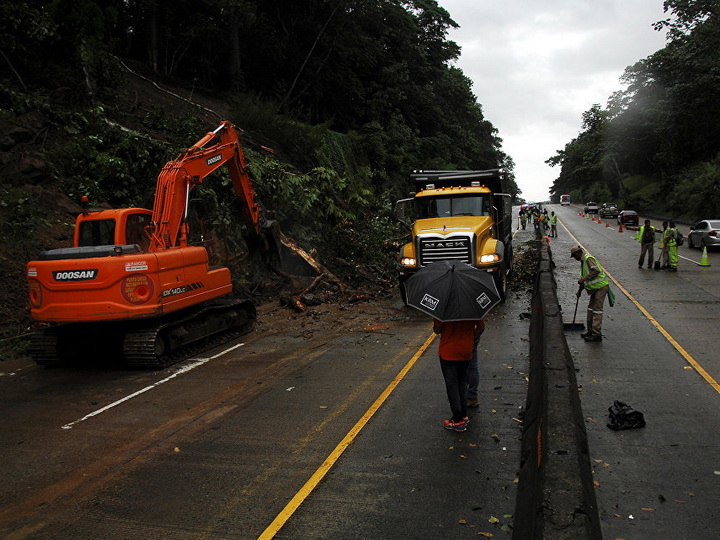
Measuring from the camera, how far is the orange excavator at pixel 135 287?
965 cm

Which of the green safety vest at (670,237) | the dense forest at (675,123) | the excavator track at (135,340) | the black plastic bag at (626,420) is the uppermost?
the dense forest at (675,123)

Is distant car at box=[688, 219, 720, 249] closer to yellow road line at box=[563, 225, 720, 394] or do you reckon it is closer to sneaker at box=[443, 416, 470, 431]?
yellow road line at box=[563, 225, 720, 394]

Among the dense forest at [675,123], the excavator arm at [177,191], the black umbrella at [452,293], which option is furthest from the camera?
the dense forest at [675,123]

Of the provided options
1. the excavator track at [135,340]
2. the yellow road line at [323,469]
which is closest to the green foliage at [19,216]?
the excavator track at [135,340]

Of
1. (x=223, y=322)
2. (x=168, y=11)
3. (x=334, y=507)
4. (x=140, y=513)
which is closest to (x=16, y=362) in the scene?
(x=223, y=322)

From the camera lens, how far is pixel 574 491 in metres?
4.56

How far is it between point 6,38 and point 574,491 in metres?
19.5

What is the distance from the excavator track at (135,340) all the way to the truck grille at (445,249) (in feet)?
16.6

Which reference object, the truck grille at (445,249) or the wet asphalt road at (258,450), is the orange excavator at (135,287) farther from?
the truck grille at (445,249)

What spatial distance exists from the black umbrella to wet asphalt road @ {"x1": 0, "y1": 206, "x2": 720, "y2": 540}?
1502 millimetres

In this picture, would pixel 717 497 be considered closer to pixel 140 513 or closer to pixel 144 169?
pixel 140 513

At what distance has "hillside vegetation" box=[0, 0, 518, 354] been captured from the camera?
51.9 feet

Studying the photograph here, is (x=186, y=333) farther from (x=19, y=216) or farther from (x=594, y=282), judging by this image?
(x=594, y=282)

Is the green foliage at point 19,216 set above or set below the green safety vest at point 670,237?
above
